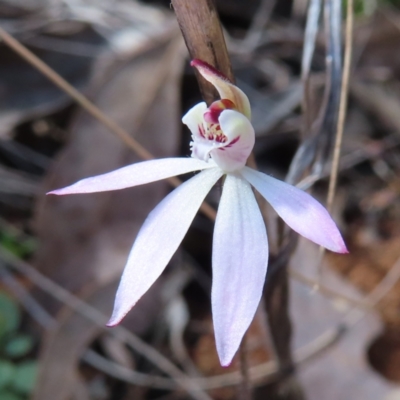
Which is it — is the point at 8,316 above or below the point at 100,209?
below

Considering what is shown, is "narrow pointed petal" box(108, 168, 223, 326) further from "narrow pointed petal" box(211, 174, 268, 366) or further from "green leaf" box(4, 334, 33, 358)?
"green leaf" box(4, 334, 33, 358)

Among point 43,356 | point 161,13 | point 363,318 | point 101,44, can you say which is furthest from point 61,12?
point 363,318

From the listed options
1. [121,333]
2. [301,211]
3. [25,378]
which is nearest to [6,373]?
[25,378]

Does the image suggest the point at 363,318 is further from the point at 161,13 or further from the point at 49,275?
the point at 161,13

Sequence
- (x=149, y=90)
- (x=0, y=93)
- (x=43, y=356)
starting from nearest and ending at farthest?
(x=43, y=356) < (x=149, y=90) < (x=0, y=93)

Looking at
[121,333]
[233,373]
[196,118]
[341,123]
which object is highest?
[196,118]

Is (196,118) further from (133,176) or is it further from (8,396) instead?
(8,396)

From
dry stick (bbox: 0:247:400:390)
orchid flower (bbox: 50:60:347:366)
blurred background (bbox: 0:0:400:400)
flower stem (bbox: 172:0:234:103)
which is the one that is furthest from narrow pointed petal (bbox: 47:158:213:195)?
dry stick (bbox: 0:247:400:390)

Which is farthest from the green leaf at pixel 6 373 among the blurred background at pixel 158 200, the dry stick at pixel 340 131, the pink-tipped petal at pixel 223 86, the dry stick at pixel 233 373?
the pink-tipped petal at pixel 223 86
